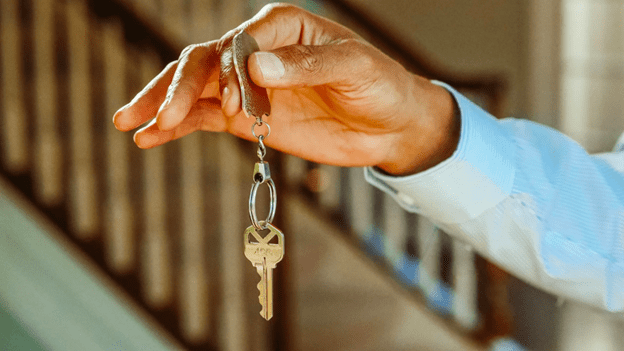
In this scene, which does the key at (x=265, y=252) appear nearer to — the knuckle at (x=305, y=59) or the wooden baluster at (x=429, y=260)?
the knuckle at (x=305, y=59)

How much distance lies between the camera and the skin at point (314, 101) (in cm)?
64

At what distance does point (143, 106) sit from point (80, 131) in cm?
197

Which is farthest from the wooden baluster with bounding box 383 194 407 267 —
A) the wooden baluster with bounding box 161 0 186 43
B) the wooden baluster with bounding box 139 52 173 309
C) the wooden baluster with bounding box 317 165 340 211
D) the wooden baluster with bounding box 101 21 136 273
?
the wooden baluster with bounding box 161 0 186 43

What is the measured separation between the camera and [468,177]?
0.93 m

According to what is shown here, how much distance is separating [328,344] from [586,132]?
1899 millimetres

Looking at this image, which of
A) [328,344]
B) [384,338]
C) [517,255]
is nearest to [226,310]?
[328,344]

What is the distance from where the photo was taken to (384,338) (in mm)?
3082

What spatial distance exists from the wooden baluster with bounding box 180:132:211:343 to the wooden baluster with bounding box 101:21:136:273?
26 centimetres

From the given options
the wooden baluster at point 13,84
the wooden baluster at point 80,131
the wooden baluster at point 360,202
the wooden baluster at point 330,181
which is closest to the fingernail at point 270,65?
the wooden baluster at point 80,131

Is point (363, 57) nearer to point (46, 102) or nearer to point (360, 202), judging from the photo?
point (46, 102)

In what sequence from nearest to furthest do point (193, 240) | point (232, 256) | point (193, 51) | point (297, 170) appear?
point (193, 51), point (193, 240), point (232, 256), point (297, 170)

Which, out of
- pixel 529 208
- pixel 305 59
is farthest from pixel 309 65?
pixel 529 208

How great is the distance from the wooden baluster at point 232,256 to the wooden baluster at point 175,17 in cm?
95

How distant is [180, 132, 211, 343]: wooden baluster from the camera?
8.11 feet
